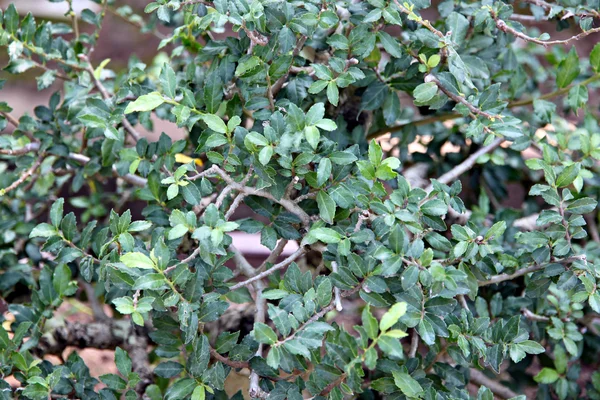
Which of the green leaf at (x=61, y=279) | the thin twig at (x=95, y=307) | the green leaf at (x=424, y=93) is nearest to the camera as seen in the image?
the green leaf at (x=424, y=93)

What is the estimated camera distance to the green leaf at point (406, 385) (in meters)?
0.78

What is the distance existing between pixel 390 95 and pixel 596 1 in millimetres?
370

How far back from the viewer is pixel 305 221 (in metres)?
0.90

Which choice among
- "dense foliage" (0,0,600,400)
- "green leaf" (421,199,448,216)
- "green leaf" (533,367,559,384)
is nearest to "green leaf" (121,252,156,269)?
"dense foliage" (0,0,600,400)

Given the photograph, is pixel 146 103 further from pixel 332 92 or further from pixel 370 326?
pixel 370 326

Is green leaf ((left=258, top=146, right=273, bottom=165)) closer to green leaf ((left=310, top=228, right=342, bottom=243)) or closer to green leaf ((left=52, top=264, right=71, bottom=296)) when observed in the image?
green leaf ((left=310, top=228, right=342, bottom=243))

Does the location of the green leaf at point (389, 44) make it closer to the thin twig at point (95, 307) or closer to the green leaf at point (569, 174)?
the green leaf at point (569, 174)

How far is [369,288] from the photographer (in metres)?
0.78

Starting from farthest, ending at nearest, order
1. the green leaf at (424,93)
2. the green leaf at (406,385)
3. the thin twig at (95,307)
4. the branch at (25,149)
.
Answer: the thin twig at (95,307)
the branch at (25,149)
the green leaf at (424,93)
the green leaf at (406,385)

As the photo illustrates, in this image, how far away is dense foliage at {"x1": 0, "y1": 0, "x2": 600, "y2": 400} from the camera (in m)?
0.78

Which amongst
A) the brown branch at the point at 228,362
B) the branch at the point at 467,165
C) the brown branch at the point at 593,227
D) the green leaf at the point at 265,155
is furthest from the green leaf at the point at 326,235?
the brown branch at the point at 593,227

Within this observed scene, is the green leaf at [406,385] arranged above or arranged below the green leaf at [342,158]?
below

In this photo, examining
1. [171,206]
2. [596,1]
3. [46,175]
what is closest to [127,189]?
[46,175]

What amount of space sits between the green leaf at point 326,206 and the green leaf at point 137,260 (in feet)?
0.71
